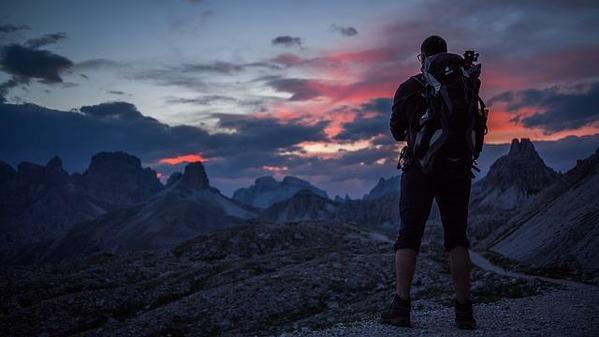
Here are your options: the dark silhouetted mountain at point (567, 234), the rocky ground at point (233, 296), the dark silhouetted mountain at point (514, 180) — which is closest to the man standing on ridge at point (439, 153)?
the rocky ground at point (233, 296)

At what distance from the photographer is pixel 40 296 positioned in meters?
22.7

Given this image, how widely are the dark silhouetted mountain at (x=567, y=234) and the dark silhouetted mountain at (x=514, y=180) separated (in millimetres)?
142389

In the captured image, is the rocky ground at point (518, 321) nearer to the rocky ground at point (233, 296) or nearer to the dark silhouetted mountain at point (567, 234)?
the rocky ground at point (233, 296)

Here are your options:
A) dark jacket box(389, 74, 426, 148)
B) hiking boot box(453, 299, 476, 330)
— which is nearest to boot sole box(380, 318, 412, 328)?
hiking boot box(453, 299, 476, 330)

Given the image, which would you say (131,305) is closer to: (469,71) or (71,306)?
(71,306)

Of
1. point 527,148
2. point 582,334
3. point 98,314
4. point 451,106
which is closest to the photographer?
point 582,334

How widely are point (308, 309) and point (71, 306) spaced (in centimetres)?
1070

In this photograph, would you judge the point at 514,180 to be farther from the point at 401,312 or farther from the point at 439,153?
the point at 439,153

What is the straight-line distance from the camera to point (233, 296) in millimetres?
17797

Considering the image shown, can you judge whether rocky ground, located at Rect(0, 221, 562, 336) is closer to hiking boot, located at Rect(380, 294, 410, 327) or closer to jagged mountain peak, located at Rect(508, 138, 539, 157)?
hiking boot, located at Rect(380, 294, 410, 327)

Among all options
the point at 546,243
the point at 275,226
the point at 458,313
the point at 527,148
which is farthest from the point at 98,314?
the point at 527,148

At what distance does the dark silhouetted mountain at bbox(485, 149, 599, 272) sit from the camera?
18.6 metres

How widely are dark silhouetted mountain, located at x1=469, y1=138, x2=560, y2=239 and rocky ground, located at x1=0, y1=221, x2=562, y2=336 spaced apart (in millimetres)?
156157

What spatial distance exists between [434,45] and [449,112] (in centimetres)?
146
